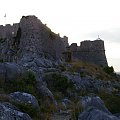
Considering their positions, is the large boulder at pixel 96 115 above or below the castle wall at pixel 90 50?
below

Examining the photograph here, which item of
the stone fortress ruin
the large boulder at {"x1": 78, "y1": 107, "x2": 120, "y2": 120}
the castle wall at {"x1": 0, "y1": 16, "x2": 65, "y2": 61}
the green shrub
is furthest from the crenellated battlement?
the large boulder at {"x1": 78, "y1": 107, "x2": 120, "y2": 120}

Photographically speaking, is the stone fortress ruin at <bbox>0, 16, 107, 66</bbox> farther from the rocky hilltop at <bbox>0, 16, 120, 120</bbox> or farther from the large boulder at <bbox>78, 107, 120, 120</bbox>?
the large boulder at <bbox>78, 107, 120, 120</bbox>

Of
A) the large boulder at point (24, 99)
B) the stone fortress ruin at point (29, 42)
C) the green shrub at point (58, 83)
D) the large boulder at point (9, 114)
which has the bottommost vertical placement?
the large boulder at point (9, 114)

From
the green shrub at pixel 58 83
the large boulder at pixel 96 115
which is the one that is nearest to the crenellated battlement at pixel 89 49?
the green shrub at pixel 58 83

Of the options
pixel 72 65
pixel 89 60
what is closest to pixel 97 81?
pixel 72 65

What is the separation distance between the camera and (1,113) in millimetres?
9555

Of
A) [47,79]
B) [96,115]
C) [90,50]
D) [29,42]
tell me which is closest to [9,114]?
[96,115]

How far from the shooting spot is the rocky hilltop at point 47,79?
12.2 m

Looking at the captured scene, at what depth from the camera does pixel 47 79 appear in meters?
27.2

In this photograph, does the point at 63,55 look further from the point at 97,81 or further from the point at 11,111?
the point at 11,111

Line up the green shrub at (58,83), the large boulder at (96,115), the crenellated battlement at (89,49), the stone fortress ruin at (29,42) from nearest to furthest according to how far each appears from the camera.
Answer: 1. the large boulder at (96,115)
2. the green shrub at (58,83)
3. the stone fortress ruin at (29,42)
4. the crenellated battlement at (89,49)

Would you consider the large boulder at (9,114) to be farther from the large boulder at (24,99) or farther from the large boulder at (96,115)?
the large boulder at (24,99)

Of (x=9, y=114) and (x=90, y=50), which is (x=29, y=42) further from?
(x=9, y=114)

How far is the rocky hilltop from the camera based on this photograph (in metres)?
12.2
